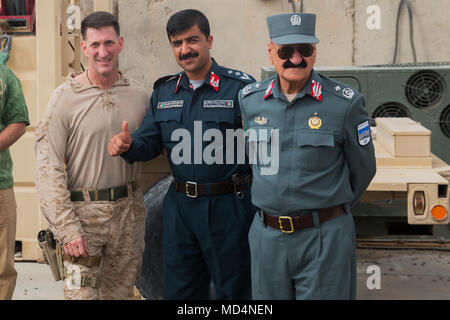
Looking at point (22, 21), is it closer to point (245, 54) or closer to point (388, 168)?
point (388, 168)

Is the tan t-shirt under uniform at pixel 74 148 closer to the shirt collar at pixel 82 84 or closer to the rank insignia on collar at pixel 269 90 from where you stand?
the shirt collar at pixel 82 84

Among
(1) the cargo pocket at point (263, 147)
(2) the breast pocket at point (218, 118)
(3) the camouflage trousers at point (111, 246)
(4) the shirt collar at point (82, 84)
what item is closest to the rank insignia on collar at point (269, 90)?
(1) the cargo pocket at point (263, 147)

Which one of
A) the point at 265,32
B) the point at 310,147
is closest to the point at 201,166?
the point at 310,147

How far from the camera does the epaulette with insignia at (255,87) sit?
299 centimetres

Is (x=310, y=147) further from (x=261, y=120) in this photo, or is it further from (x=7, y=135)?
(x=7, y=135)

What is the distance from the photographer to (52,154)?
3.15m

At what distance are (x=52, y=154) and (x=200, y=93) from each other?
2.49 ft

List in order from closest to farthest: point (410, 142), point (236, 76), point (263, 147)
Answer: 1. point (263, 147)
2. point (236, 76)
3. point (410, 142)

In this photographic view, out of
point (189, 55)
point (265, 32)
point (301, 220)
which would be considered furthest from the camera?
point (265, 32)

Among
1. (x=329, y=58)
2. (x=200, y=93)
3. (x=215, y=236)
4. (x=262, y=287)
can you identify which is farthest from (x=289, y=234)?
(x=329, y=58)

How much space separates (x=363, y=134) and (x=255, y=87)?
528mm

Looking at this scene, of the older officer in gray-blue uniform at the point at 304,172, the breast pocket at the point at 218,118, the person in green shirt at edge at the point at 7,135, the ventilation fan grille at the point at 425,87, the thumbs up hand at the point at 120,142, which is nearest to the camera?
the older officer in gray-blue uniform at the point at 304,172

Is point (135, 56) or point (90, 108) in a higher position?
point (135, 56)

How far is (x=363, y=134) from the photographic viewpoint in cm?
288
